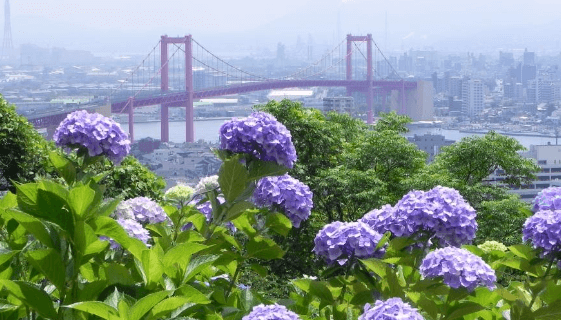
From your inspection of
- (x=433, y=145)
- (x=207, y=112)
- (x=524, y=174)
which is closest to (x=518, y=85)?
(x=207, y=112)

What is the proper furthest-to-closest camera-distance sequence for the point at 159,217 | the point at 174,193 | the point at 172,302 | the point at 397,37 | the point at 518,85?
1. the point at 397,37
2. the point at 518,85
3. the point at 174,193
4. the point at 159,217
5. the point at 172,302

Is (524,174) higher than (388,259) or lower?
lower

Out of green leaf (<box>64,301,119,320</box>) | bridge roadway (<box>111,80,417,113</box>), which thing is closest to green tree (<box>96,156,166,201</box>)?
green leaf (<box>64,301,119,320</box>)

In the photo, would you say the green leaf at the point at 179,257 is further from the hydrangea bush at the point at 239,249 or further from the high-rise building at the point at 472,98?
the high-rise building at the point at 472,98

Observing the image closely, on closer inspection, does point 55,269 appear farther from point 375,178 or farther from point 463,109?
point 463,109

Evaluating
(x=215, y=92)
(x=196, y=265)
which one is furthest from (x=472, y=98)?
(x=196, y=265)

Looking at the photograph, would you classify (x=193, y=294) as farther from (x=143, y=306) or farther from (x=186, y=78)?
(x=186, y=78)

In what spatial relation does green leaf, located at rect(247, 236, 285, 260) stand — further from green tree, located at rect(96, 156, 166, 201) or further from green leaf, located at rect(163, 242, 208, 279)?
green tree, located at rect(96, 156, 166, 201)
